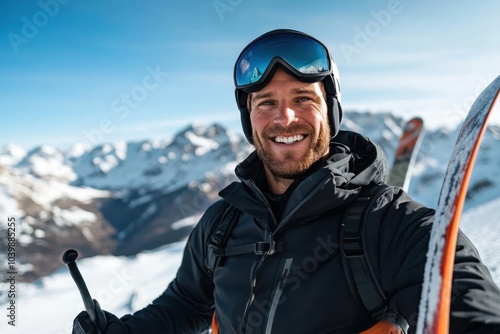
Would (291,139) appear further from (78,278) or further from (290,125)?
(78,278)

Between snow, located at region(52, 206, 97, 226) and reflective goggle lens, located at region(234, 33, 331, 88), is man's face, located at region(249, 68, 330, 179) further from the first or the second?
snow, located at region(52, 206, 97, 226)

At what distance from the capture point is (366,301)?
1.61 m

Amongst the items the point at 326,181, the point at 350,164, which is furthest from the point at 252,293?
the point at 350,164

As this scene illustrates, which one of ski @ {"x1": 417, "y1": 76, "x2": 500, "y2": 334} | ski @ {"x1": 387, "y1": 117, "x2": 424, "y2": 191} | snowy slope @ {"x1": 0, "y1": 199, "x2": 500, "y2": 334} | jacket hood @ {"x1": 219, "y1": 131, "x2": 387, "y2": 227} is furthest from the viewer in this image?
ski @ {"x1": 387, "y1": 117, "x2": 424, "y2": 191}

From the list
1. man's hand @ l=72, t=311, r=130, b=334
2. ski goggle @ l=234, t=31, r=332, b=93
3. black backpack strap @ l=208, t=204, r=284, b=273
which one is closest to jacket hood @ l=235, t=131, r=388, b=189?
black backpack strap @ l=208, t=204, r=284, b=273

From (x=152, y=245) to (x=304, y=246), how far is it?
6362 inches

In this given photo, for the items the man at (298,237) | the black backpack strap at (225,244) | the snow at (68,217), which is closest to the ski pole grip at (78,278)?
the man at (298,237)

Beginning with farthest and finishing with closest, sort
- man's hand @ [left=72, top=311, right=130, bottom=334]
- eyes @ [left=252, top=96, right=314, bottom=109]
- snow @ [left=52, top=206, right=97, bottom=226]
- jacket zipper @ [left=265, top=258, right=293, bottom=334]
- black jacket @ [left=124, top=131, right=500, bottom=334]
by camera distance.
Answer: snow @ [left=52, top=206, right=97, bottom=226]
eyes @ [left=252, top=96, right=314, bottom=109]
man's hand @ [left=72, top=311, right=130, bottom=334]
jacket zipper @ [left=265, top=258, right=293, bottom=334]
black jacket @ [left=124, top=131, right=500, bottom=334]

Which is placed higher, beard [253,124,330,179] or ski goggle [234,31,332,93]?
ski goggle [234,31,332,93]

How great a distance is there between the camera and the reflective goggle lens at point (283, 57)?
235 cm

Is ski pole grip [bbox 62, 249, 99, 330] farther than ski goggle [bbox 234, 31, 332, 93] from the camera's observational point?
No

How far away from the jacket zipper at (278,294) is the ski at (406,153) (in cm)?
430

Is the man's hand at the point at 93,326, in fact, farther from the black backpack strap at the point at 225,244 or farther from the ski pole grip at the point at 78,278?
the black backpack strap at the point at 225,244

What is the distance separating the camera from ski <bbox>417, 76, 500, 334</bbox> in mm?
1157
